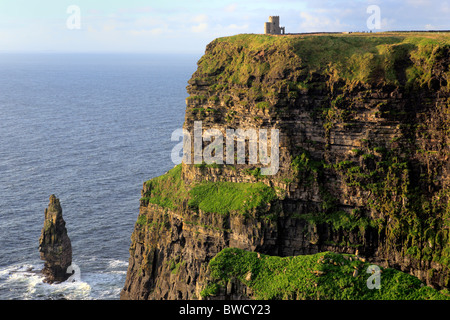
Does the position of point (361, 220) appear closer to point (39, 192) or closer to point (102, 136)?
point (39, 192)

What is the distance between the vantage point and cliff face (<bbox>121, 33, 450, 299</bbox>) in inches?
2901

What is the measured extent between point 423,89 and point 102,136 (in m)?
131

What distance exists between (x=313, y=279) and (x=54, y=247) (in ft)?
189

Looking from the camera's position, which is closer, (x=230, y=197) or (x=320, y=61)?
(x=320, y=61)

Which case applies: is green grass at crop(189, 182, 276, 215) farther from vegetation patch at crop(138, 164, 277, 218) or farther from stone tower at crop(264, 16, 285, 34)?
stone tower at crop(264, 16, 285, 34)

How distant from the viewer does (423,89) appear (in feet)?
241

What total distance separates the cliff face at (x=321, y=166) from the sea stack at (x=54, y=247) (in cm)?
1861

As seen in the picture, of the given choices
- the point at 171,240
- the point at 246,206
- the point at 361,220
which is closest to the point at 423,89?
the point at 361,220

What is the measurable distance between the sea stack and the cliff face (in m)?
18.6

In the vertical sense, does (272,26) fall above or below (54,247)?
above

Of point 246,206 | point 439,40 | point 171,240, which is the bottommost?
point 171,240

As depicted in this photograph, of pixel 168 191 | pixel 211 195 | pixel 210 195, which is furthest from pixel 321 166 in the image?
pixel 168 191

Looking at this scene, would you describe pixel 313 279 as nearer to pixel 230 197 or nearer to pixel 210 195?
pixel 230 197

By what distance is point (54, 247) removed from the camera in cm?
10269
